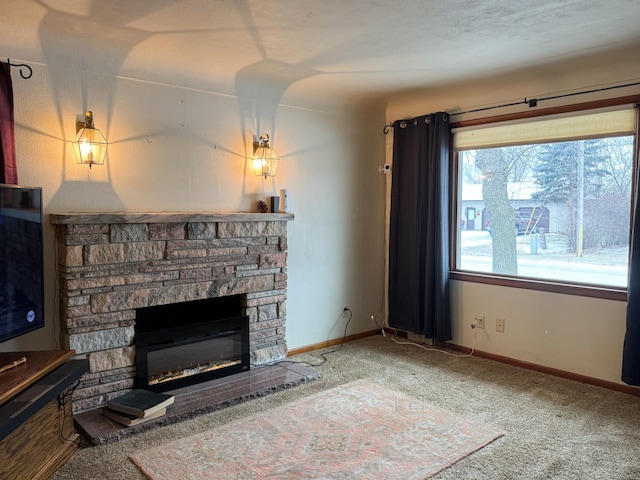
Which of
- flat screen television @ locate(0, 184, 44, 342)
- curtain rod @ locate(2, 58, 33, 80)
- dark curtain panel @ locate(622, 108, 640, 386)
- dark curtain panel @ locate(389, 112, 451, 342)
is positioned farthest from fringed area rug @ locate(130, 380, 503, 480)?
curtain rod @ locate(2, 58, 33, 80)

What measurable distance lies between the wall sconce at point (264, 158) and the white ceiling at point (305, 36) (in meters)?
0.47

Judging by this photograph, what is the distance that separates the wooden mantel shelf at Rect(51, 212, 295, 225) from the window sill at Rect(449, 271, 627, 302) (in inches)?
66.3

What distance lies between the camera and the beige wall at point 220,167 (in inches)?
118

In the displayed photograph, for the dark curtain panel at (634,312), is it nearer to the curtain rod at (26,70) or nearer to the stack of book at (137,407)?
the stack of book at (137,407)

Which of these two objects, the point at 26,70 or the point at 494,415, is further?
the point at 494,415

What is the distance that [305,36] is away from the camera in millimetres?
2959

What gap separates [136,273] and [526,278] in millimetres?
3014

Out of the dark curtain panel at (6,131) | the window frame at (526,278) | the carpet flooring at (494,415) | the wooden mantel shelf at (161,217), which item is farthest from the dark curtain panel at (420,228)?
the dark curtain panel at (6,131)

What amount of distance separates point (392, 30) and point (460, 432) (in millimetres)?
2377

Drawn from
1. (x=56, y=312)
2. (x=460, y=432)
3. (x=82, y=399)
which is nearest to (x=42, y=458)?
(x=82, y=399)

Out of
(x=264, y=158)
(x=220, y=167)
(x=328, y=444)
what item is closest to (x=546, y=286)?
(x=328, y=444)

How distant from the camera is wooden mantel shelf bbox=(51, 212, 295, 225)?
2932 millimetres

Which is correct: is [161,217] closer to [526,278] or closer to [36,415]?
[36,415]

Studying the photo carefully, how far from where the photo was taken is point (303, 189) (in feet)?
14.2
